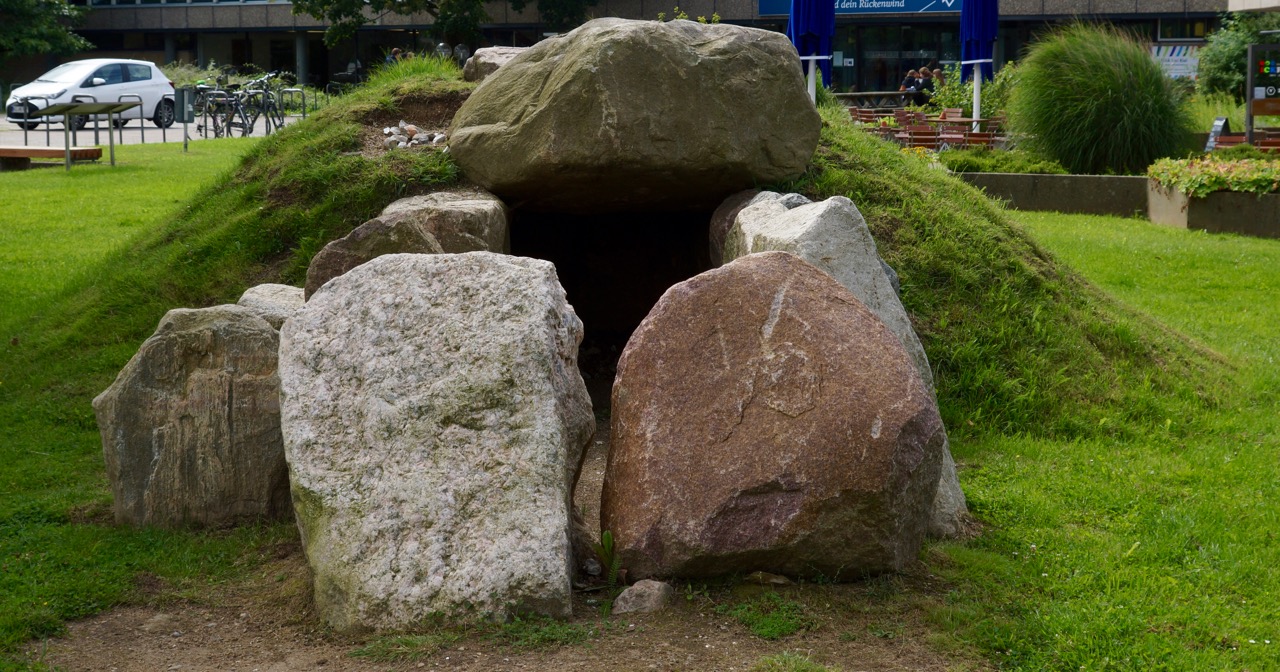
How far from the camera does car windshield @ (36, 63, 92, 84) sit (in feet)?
91.9

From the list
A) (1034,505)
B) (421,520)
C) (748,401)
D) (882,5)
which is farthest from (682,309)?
(882,5)

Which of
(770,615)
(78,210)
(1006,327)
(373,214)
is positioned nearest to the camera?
(770,615)

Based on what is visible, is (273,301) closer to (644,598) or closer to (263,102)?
(644,598)

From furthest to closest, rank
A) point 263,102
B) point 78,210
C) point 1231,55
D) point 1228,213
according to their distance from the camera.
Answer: point 1231,55, point 263,102, point 78,210, point 1228,213

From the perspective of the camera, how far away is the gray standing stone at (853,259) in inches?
201

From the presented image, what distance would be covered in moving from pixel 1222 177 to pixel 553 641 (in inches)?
440

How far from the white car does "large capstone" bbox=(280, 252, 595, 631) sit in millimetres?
24709

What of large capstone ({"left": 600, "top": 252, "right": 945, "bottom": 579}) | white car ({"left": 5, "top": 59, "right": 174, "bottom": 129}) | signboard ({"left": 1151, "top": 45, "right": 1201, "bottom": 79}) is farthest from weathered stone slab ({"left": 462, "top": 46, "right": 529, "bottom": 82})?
signboard ({"left": 1151, "top": 45, "right": 1201, "bottom": 79})

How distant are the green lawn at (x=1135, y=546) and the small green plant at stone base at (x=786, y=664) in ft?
2.03

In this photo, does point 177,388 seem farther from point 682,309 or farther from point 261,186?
point 261,186

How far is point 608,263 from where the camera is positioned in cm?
845

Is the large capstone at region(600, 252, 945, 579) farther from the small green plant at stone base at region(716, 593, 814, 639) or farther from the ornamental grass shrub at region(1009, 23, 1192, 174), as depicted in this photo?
the ornamental grass shrub at region(1009, 23, 1192, 174)

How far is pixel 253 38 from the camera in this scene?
41688 millimetres

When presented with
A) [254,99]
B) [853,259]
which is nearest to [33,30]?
[254,99]
